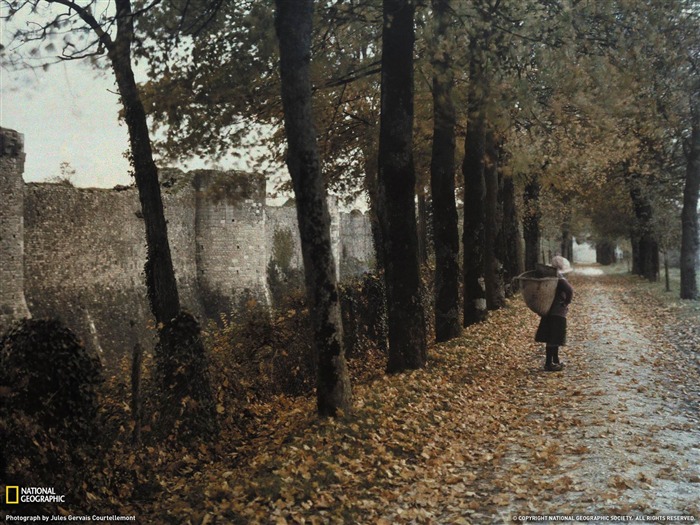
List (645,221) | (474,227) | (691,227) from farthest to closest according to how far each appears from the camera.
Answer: (645,221) → (691,227) → (474,227)

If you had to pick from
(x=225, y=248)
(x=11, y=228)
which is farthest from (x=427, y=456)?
(x=225, y=248)

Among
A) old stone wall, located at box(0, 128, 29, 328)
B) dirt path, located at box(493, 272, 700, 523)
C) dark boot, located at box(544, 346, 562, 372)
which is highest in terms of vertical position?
old stone wall, located at box(0, 128, 29, 328)

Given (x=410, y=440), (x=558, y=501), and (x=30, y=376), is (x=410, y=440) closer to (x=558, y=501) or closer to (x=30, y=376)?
(x=558, y=501)

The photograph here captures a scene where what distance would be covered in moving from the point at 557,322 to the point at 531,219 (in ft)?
64.3

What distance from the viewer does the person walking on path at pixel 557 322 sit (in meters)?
12.1

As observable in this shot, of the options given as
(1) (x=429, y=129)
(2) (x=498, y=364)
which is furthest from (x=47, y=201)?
(2) (x=498, y=364)

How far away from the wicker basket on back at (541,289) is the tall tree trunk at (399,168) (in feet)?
7.09

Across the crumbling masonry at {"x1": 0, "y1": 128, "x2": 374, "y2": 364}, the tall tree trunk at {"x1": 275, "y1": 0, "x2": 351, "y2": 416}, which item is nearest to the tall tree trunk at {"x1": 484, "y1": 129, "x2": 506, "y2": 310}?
the crumbling masonry at {"x1": 0, "y1": 128, "x2": 374, "y2": 364}

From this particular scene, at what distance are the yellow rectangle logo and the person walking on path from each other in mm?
9010

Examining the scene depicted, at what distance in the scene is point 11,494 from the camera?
5.25 meters

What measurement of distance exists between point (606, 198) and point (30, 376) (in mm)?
34053

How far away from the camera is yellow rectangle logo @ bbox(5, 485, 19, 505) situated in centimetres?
520

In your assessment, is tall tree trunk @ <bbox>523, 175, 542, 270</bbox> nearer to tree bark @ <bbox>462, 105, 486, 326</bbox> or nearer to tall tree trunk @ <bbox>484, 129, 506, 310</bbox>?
tall tree trunk @ <bbox>484, 129, 506, 310</bbox>

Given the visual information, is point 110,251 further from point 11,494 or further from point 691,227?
point 691,227
